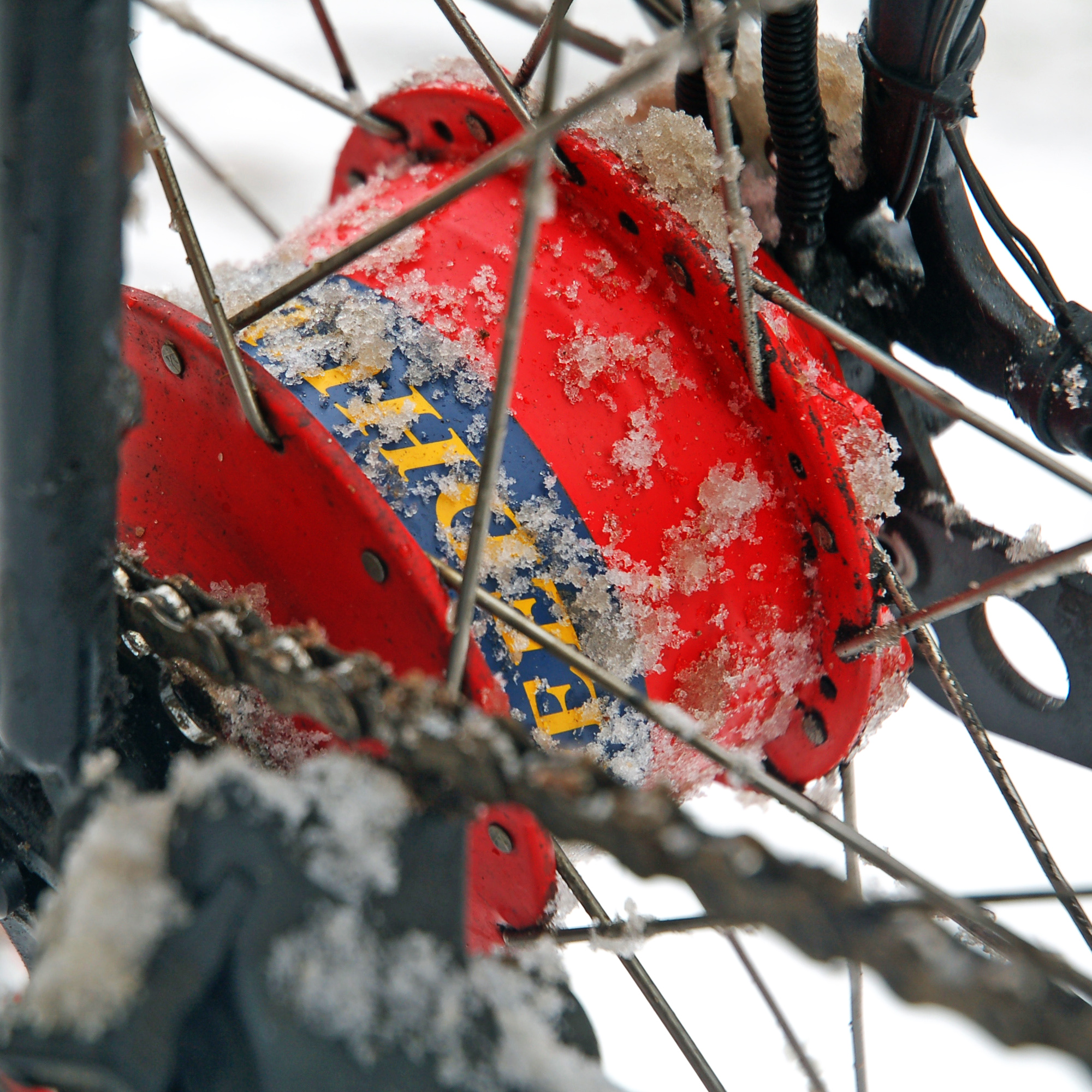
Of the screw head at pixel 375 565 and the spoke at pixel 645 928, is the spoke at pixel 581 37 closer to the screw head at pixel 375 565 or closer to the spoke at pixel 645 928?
the screw head at pixel 375 565

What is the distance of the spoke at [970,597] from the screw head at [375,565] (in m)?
0.34

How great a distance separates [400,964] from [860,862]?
23.0 inches

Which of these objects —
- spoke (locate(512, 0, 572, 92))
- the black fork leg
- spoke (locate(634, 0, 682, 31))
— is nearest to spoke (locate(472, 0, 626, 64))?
spoke (locate(634, 0, 682, 31))

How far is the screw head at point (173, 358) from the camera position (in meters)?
0.69

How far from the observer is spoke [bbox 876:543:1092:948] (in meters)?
0.78

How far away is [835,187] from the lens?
0.93 metres

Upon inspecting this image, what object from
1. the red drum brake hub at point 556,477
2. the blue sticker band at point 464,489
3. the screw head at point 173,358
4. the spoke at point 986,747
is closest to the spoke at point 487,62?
the red drum brake hub at point 556,477

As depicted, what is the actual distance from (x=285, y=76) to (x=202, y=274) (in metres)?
0.66

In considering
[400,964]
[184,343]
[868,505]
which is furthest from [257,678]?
[868,505]

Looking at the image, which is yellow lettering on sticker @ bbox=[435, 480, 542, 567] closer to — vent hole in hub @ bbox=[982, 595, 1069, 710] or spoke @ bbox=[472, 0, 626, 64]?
spoke @ bbox=[472, 0, 626, 64]

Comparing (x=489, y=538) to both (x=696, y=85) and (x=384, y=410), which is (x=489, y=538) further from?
(x=696, y=85)

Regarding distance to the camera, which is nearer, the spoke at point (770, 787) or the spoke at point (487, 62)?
the spoke at point (770, 787)

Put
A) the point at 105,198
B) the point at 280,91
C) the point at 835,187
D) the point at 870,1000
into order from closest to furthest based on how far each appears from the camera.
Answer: the point at 105,198 → the point at 835,187 → the point at 870,1000 → the point at 280,91

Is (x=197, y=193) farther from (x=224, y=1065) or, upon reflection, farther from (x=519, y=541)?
(x=224, y=1065)
